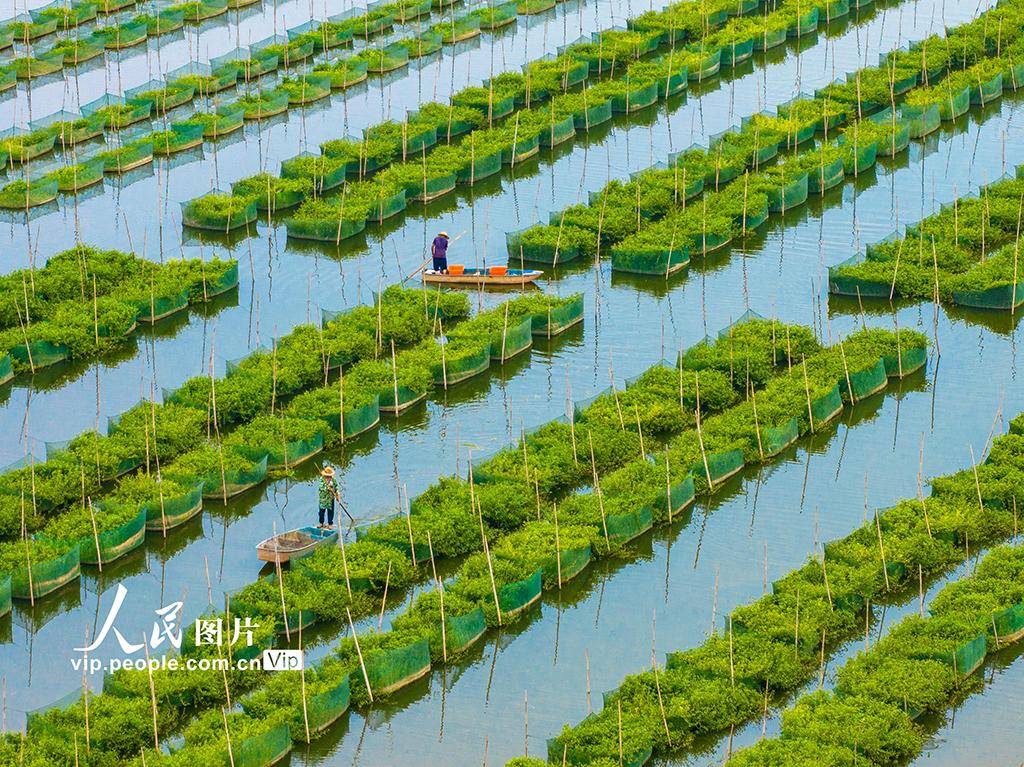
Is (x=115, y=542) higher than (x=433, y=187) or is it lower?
lower

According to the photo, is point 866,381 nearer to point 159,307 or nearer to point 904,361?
point 904,361

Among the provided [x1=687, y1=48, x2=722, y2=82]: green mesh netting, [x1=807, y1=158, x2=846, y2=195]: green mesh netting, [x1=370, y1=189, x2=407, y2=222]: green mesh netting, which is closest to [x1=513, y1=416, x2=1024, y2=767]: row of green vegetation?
[x1=807, y1=158, x2=846, y2=195]: green mesh netting

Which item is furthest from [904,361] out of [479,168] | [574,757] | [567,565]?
[574,757]

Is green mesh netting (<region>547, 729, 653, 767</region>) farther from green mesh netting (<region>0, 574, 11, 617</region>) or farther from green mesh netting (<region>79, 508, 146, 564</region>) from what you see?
green mesh netting (<region>0, 574, 11, 617</region>)

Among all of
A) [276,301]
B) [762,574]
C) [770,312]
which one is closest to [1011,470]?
[762,574]

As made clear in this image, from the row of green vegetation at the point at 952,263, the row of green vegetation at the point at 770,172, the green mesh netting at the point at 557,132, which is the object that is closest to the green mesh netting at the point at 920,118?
the row of green vegetation at the point at 770,172

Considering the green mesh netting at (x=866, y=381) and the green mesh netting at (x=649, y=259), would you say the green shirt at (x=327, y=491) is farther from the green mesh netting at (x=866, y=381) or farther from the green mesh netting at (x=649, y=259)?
the green mesh netting at (x=649, y=259)
